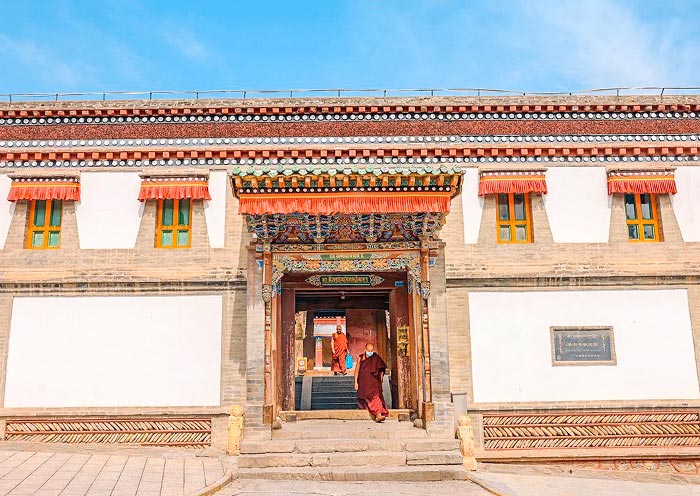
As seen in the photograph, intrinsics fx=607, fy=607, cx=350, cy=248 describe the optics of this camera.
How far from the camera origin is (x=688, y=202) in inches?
441

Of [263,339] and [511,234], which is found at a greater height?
[511,234]

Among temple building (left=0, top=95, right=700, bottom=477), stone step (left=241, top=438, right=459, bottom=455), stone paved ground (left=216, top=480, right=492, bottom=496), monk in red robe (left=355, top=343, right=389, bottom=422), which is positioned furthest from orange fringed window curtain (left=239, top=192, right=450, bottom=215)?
stone paved ground (left=216, top=480, right=492, bottom=496)

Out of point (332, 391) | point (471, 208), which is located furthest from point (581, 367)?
point (332, 391)

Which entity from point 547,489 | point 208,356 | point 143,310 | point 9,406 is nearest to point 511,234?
point 547,489

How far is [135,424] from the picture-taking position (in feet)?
33.9

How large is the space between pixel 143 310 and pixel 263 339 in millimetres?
2370

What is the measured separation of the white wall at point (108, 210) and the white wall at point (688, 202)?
991 centimetres

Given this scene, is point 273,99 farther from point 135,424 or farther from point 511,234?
point 135,424

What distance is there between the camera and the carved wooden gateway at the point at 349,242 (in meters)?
9.04

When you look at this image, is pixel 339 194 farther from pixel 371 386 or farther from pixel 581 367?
pixel 581 367

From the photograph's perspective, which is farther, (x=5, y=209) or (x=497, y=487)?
(x=5, y=209)

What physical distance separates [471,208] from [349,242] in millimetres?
2465

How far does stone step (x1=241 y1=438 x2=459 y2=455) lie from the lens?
8797mm

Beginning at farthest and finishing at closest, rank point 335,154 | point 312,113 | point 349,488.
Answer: point 312,113, point 335,154, point 349,488
